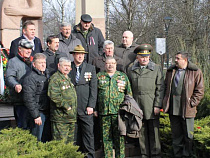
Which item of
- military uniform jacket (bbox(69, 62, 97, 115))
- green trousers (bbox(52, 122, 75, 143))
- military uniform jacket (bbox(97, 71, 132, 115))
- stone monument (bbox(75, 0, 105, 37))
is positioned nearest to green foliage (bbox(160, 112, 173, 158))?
military uniform jacket (bbox(97, 71, 132, 115))

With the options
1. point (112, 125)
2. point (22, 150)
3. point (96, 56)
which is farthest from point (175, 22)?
point (22, 150)

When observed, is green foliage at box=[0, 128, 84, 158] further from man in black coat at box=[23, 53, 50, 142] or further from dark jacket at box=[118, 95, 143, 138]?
dark jacket at box=[118, 95, 143, 138]

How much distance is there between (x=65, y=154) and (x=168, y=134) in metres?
2.68

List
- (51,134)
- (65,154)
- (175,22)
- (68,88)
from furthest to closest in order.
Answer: (175,22) → (51,134) → (68,88) → (65,154)

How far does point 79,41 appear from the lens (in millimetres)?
5066

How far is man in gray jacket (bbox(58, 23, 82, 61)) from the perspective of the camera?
4.88 metres

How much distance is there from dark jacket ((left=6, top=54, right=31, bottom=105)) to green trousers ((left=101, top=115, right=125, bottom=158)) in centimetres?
135

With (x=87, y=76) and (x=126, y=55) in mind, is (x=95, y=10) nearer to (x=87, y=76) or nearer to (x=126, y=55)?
(x=126, y=55)

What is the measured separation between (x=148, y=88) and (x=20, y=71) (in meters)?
1.99

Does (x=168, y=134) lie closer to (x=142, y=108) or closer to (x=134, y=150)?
(x=134, y=150)

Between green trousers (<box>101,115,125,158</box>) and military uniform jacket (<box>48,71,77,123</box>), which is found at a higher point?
military uniform jacket (<box>48,71,77,123</box>)

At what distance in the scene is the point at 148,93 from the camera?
4445 millimetres

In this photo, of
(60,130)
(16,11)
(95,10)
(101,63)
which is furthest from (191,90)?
(16,11)

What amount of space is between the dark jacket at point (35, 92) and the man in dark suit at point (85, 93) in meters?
0.45
